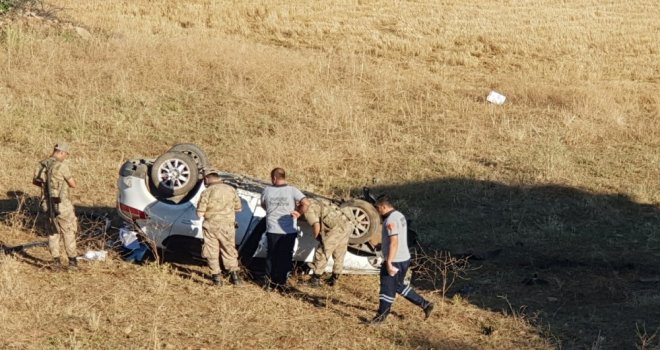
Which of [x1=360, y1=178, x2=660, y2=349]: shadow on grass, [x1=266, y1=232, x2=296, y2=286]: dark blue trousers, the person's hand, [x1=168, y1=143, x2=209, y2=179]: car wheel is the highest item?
[x1=168, y1=143, x2=209, y2=179]: car wheel

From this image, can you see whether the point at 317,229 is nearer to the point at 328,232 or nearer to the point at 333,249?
the point at 328,232

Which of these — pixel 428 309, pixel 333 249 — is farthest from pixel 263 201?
pixel 428 309

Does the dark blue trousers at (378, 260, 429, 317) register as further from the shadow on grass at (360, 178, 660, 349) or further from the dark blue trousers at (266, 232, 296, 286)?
the shadow on grass at (360, 178, 660, 349)

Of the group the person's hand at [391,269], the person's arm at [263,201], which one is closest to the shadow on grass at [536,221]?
the person's arm at [263,201]

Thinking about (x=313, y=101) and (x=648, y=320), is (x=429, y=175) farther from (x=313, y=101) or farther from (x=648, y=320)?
(x=648, y=320)

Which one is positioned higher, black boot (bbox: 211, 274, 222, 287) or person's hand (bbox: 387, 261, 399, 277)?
person's hand (bbox: 387, 261, 399, 277)

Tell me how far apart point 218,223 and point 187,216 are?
0.71 metres

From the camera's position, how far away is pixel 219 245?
10047 millimetres

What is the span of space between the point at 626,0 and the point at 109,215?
89.3 ft

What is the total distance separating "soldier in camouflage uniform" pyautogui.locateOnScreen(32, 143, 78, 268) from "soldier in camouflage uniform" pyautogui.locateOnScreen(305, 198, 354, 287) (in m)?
2.53

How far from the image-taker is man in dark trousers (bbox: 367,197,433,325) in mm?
9008

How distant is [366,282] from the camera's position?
10.9 m

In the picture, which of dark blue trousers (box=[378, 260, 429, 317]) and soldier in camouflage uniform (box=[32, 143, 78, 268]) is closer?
dark blue trousers (box=[378, 260, 429, 317])

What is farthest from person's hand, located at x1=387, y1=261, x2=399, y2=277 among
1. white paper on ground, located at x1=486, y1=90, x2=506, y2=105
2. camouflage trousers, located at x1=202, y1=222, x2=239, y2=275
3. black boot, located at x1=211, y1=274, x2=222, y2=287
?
white paper on ground, located at x1=486, y1=90, x2=506, y2=105
